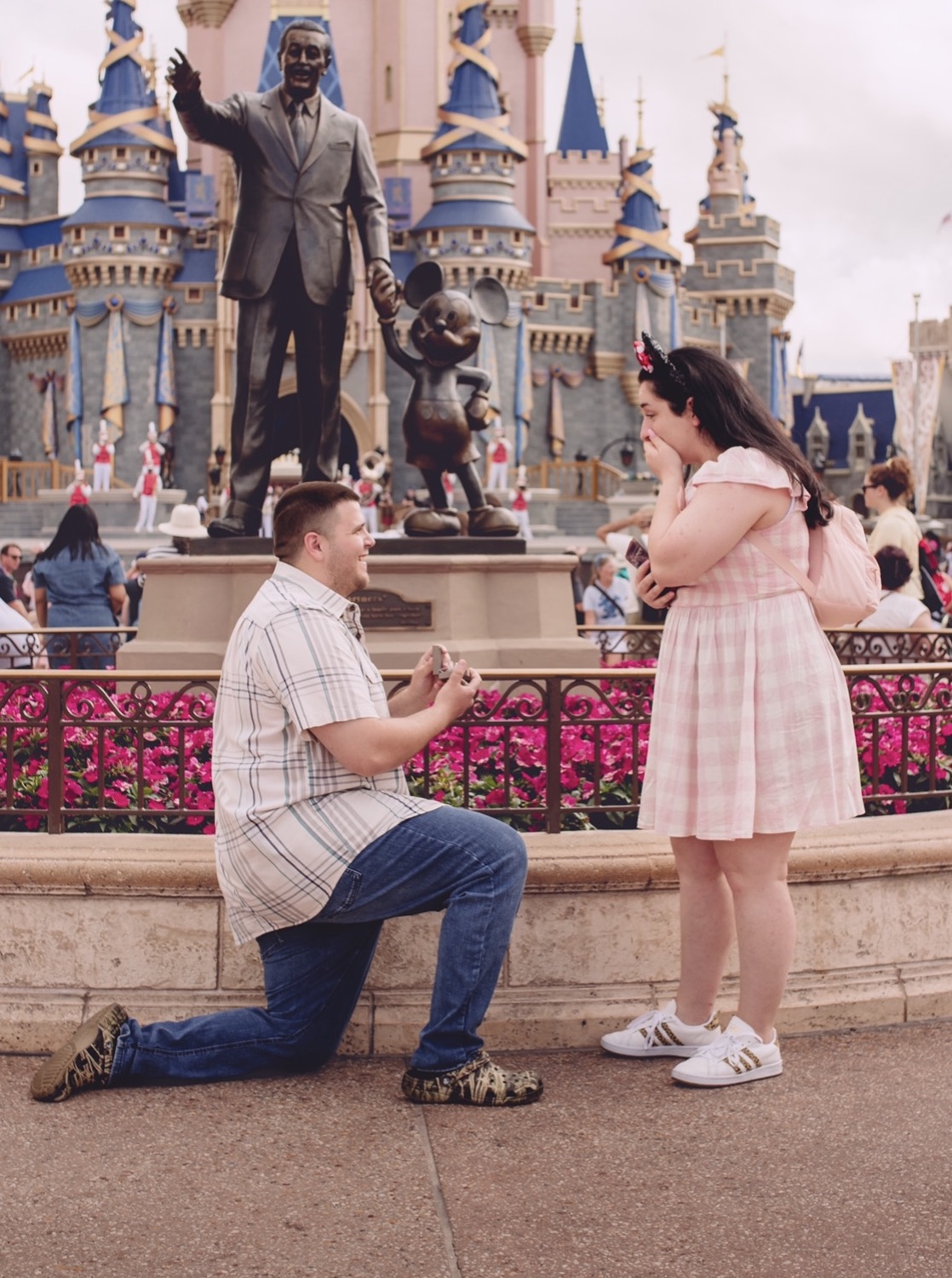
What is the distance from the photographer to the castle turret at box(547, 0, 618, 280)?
5325 centimetres

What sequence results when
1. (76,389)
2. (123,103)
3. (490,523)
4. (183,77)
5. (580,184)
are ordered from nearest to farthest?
(183,77)
(490,523)
(76,389)
(123,103)
(580,184)

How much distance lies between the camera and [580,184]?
185ft

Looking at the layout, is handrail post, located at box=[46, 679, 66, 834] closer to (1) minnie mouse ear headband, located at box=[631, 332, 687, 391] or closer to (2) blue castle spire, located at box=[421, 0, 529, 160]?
(1) minnie mouse ear headband, located at box=[631, 332, 687, 391]

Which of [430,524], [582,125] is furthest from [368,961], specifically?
[582,125]

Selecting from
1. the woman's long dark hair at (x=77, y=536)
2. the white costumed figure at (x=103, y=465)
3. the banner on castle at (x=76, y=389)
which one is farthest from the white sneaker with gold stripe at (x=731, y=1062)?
the banner on castle at (x=76, y=389)

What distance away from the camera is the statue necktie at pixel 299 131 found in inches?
271

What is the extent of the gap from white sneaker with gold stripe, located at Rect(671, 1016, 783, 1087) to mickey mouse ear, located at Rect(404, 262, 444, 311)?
460cm

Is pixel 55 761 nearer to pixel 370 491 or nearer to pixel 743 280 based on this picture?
pixel 370 491

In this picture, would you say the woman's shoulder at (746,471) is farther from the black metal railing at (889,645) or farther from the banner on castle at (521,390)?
the banner on castle at (521,390)

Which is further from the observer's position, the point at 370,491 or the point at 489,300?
the point at 370,491

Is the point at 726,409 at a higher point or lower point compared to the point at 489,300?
lower

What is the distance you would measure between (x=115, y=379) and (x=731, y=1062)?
3779cm

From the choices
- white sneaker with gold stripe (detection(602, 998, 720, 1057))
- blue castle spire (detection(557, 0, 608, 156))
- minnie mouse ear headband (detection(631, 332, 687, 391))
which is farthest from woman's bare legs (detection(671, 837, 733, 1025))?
blue castle spire (detection(557, 0, 608, 156))

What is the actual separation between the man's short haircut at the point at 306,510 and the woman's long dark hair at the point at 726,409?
748 mm
